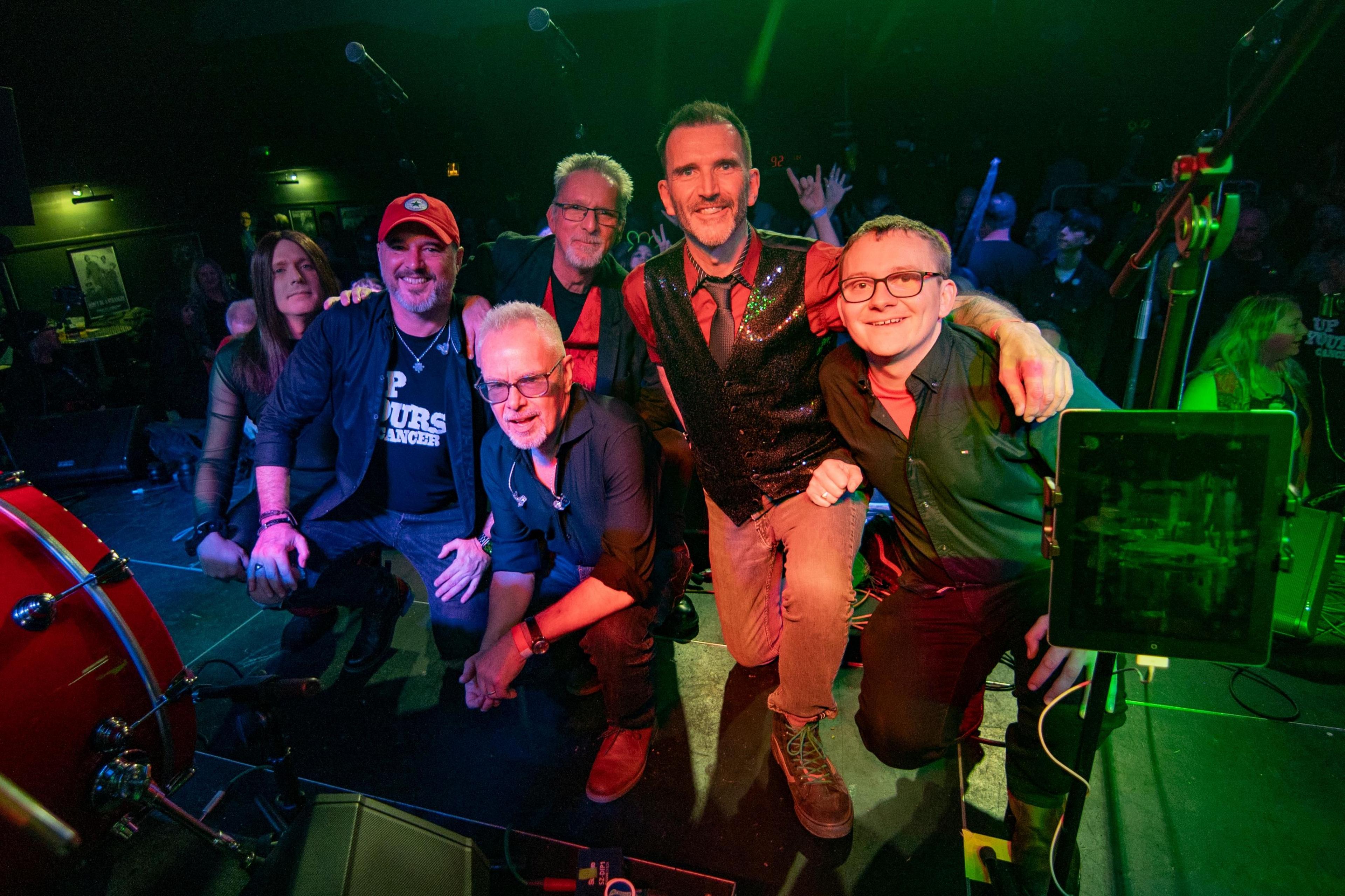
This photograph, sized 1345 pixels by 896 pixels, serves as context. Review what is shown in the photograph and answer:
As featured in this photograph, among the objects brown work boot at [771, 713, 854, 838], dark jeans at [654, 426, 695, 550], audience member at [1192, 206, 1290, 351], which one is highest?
audience member at [1192, 206, 1290, 351]

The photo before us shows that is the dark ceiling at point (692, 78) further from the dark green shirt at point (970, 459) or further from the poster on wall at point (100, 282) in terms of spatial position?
the dark green shirt at point (970, 459)

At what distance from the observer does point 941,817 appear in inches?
77.0

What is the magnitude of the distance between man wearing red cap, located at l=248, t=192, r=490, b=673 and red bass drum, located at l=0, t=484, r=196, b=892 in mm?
713

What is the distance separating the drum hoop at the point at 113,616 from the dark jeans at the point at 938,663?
222 centimetres

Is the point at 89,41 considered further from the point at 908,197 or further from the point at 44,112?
the point at 908,197

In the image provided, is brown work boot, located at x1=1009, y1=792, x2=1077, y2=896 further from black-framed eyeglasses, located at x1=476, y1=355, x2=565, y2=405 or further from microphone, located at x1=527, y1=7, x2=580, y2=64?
microphone, located at x1=527, y1=7, x2=580, y2=64

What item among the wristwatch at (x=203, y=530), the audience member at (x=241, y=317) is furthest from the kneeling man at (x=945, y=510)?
the audience member at (x=241, y=317)

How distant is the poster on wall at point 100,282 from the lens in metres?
9.34

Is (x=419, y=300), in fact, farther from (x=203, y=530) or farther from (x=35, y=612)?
(x=35, y=612)

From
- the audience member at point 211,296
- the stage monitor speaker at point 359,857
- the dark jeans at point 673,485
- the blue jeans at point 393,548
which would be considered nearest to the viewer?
the stage monitor speaker at point 359,857

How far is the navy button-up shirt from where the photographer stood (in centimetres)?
206

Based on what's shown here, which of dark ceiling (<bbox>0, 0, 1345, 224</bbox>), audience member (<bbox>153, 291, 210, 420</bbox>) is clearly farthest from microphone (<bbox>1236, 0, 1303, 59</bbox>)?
audience member (<bbox>153, 291, 210, 420</bbox>)

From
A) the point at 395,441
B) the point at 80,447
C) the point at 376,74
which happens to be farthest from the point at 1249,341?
the point at 80,447

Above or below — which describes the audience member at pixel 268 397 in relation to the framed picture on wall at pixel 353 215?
below
